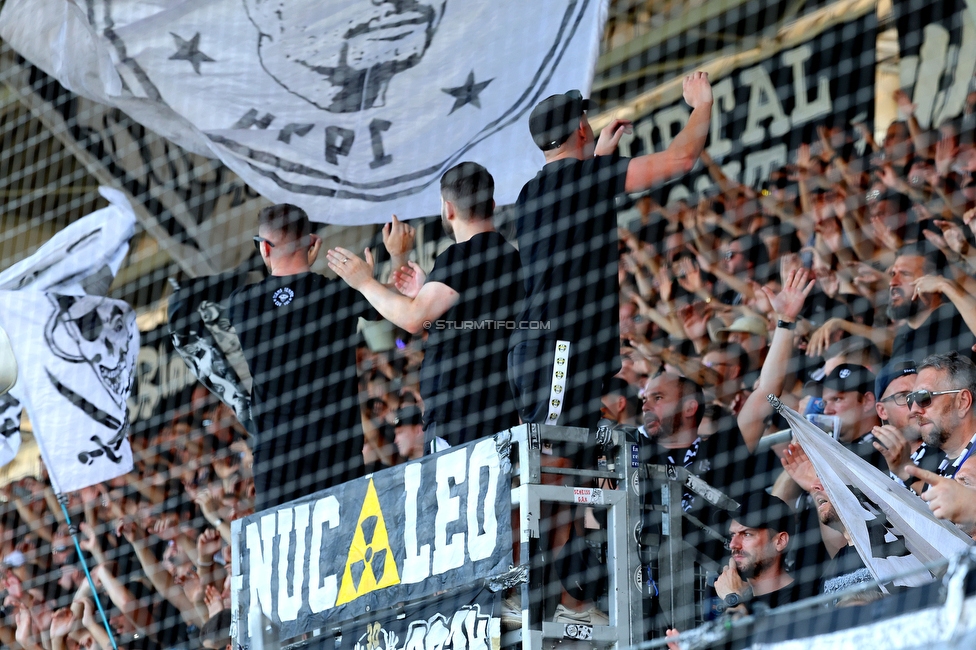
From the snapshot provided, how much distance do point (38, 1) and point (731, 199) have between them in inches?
113

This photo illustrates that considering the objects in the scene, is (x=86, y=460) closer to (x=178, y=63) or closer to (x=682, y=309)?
(x=178, y=63)

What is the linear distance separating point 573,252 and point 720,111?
9.38ft

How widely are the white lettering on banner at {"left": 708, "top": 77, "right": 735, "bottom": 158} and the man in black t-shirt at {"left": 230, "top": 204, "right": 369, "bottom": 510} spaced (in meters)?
2.39

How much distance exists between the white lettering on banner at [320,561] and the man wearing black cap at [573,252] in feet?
1.75

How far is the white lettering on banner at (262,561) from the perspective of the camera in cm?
355

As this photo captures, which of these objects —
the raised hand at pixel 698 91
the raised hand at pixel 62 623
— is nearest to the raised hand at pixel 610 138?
the raised hand at pixel 698 91

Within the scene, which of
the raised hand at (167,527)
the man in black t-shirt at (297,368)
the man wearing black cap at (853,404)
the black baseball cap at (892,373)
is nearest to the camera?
the black baseball cap at (892,373)

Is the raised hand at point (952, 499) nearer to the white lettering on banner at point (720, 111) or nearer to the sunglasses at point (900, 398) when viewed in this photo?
the sunglasses at point (900, 398)

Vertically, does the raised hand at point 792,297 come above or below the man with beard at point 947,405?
above

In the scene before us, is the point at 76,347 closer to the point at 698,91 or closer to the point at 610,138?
the point at 610,138

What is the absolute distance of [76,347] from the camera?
5.39 m

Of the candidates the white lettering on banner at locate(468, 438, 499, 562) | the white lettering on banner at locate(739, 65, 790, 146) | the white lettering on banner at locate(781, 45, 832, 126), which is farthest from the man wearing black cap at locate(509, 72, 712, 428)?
the white lettering on banner at locate(739, 65, 790, 146)

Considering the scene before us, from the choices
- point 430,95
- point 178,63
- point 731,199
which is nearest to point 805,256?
point 731,199

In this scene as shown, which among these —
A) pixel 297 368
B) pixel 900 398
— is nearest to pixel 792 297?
pixel 900 398
